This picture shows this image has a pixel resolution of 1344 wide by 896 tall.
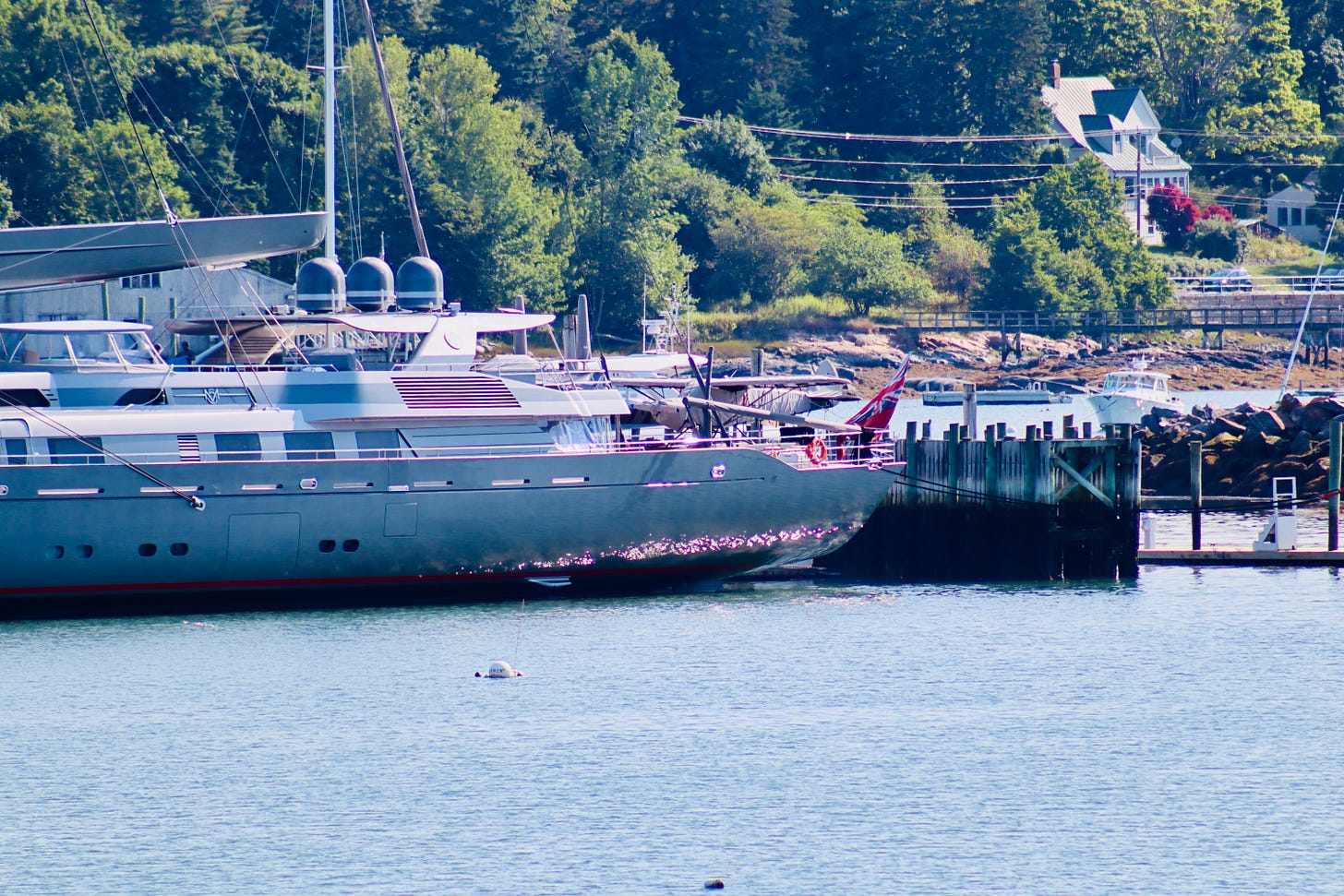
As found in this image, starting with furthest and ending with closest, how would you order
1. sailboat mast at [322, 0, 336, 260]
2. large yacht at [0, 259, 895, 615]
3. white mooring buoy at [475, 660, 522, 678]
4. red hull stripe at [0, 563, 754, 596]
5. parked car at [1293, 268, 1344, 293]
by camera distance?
parked car at [1293, 268, 1344, 293] → sailboat mast at [322, 0, 336, 260] → red hull stripe at [0, 563, 754, 596] → large yacht at [0, 259, 895, 615] → white mooring buoy at [475, 660, 522, 678]

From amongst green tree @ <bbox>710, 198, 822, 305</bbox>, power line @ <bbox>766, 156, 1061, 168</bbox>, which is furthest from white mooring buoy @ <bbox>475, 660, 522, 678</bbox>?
power line @ <bbox>766, 156, 1061, 168</bbox>

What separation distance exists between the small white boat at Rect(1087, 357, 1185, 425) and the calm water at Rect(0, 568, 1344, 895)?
4166 cm

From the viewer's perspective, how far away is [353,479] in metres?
34.0

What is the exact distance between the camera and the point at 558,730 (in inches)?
1091

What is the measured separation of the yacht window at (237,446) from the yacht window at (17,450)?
3071 millimetres

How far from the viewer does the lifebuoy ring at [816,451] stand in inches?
1459

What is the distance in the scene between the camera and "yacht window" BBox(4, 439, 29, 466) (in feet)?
107

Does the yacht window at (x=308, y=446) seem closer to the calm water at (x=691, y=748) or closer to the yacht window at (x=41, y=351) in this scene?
the calm water at (x=691, y=748)

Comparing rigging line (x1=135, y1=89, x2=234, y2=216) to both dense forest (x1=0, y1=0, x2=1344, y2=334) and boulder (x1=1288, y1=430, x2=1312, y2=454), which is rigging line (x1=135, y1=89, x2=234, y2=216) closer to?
dense forest (x1=0, y1=0, x2=1344, y2=334)

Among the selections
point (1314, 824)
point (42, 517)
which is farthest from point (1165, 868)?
point (42, 517)

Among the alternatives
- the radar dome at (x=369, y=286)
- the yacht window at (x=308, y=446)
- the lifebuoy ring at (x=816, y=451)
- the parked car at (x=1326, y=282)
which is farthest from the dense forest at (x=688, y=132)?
the yacht window at (x=308, y=446)

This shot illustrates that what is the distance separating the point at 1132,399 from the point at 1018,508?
141ft

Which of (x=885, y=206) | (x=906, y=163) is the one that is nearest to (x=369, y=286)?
(x=885, y=206)

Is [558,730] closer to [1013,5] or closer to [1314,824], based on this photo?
Answer: [1314,824]
